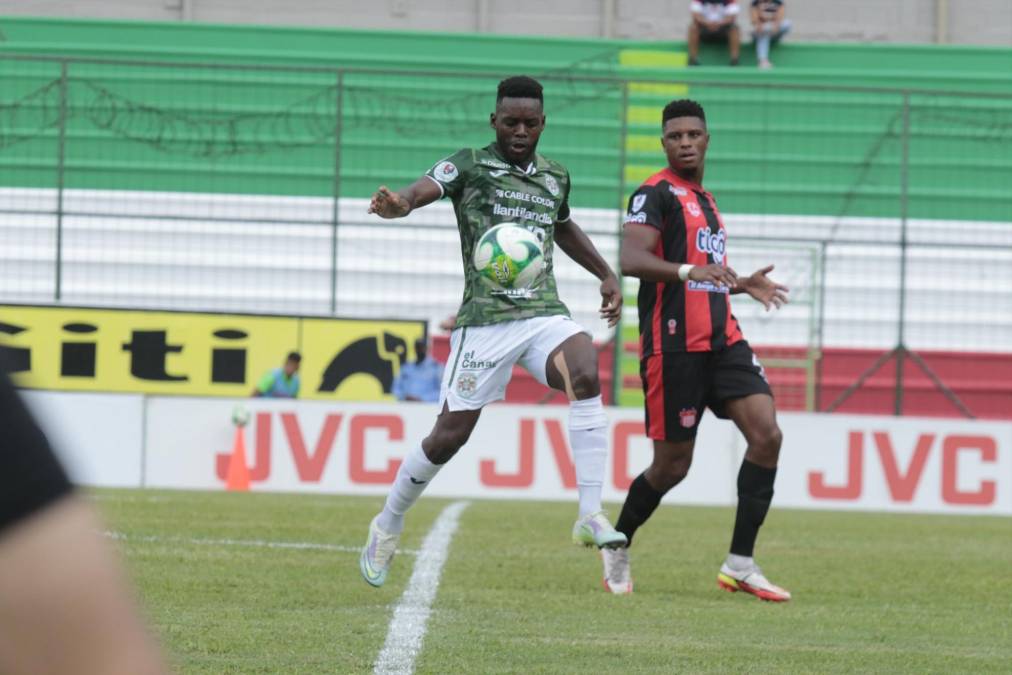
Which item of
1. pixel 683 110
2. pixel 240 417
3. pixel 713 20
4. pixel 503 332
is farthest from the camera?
pixel 713 20

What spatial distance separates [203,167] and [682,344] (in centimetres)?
1331

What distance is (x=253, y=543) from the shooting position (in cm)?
886

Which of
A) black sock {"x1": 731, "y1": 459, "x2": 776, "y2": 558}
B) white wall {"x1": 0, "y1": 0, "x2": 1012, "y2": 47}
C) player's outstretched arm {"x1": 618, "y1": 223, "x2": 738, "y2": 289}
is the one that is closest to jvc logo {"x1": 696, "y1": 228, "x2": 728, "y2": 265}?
player's outstretched arm {"x1": 618, "y1": 223, "x2": 738, "y2": 289}

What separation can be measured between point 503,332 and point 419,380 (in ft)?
32.6

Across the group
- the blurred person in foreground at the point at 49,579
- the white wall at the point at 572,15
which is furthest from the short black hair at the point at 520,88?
the white wall at the point at 572,15

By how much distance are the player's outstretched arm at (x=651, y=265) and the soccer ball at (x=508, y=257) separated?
0.37 m

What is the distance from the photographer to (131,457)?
16172mm

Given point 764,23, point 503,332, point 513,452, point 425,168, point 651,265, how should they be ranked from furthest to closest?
point 764,23 < point 425,168 < point 513,452 < point 651,265 < point 503,332

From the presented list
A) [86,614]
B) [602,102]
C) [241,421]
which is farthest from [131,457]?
[86,614]

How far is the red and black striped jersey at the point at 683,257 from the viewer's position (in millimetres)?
7449

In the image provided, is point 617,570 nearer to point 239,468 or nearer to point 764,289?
point 764,289

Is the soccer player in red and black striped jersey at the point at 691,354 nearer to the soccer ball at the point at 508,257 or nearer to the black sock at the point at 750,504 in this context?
the black sock at the point at 750,504

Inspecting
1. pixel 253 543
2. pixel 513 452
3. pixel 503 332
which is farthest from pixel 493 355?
pixel 513 452

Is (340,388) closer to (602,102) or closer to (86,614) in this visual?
(602,102)
